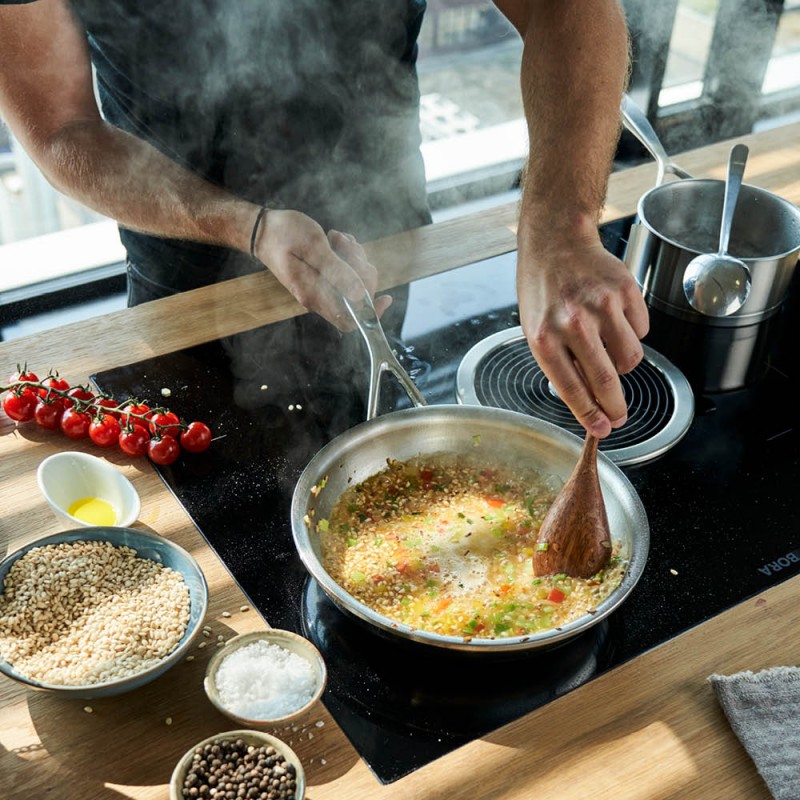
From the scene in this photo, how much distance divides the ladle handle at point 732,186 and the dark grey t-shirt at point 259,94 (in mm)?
663

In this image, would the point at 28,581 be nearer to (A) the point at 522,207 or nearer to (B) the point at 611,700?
(B) the point at 611,700

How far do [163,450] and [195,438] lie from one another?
6 centimetres

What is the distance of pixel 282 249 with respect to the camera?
1609mm

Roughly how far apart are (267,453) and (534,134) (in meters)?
0.74

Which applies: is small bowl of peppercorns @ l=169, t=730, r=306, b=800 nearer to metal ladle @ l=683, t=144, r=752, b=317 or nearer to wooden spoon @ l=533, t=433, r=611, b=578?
wooden spoon @ l=533, t=433, r=611, b=578

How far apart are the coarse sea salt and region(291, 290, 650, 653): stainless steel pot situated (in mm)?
169

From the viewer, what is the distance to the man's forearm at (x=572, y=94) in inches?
63.3

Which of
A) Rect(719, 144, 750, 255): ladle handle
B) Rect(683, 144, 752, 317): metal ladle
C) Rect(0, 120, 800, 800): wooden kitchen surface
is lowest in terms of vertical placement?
Rect(0, 120, 800, 800): wooden kitchen surface

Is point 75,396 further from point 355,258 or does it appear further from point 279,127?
point 279,127

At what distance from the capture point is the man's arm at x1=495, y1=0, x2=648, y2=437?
1.29 metres

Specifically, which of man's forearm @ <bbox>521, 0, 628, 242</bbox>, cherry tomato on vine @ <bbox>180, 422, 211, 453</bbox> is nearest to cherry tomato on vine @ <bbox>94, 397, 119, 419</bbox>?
cherry tomato on vine @ <bbox>180, 422, 211, 453</bbox>

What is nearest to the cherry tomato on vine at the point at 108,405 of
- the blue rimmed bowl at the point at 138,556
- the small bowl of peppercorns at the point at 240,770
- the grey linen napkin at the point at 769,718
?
the blue rimmed bowl at the point at 138,556

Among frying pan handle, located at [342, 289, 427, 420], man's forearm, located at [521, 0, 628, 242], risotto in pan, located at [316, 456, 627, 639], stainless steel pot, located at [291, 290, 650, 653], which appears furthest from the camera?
man's forearm, located at [521, 0, 628, 242]

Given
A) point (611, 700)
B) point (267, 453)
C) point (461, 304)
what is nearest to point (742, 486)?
point (611, 700)
